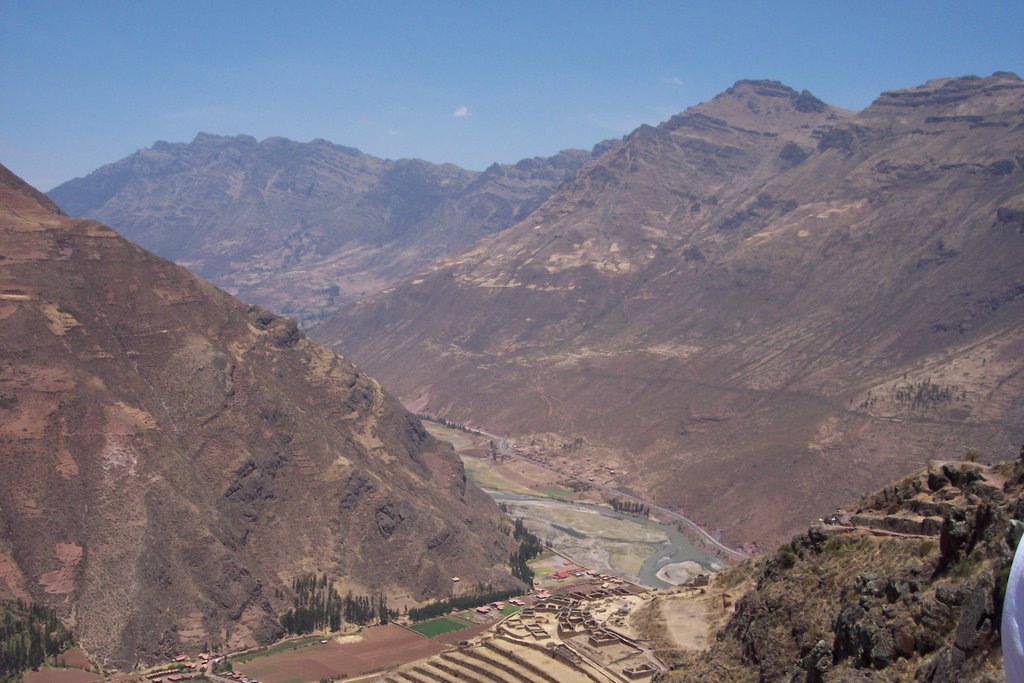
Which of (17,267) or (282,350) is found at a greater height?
(17,267)

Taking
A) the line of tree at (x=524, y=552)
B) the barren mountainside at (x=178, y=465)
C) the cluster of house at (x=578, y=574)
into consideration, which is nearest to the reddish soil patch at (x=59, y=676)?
the barren mountainside at (x=178, y=465)

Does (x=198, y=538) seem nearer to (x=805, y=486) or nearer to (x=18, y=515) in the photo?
(x=18, y=515)

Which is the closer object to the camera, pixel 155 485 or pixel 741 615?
pixel 741 615

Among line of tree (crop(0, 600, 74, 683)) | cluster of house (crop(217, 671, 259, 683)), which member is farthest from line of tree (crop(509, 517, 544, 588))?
line of tree (crop(0, 600, 74, 683))

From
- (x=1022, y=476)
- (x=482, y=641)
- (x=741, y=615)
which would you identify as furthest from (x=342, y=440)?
(x=1022, y=476)

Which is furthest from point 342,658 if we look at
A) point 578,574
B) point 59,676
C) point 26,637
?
point 578,574

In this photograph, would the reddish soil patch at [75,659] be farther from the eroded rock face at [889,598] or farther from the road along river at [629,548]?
the road along river at [629,548]
